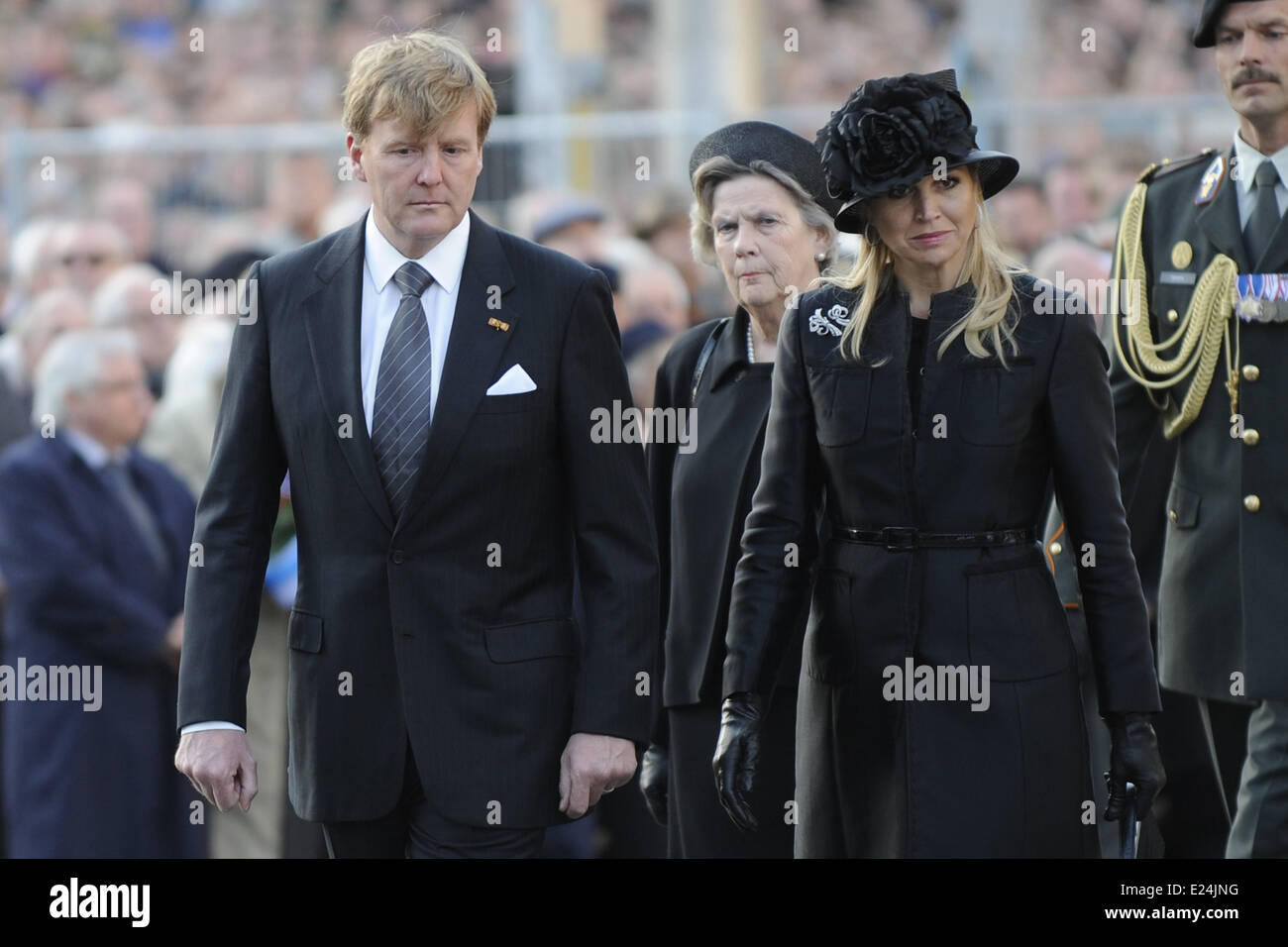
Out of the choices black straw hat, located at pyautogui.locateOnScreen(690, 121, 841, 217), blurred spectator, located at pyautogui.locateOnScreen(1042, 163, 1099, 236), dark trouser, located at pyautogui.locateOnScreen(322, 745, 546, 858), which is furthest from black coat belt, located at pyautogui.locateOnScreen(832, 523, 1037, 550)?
blurred spectator, located at pyautogui.locateOnScreen(1042, 163, 1099, 236)

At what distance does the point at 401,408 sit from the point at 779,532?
0.83 metres

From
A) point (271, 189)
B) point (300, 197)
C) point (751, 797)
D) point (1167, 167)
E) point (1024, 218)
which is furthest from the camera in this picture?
point (271, 189)

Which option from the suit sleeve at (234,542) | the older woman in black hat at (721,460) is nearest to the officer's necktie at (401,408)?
the suit sleeve at (234,542)

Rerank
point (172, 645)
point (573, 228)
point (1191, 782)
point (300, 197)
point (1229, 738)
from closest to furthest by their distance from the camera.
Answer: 1. point (1229, 738)
2. point (1191, 782)
3. point (172, 645)
4. point (573, 228)
5. point (300, 197)

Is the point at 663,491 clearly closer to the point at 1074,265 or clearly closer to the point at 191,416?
the point at 1074,265

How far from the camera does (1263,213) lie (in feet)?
17.7

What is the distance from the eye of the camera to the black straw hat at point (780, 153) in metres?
5.22

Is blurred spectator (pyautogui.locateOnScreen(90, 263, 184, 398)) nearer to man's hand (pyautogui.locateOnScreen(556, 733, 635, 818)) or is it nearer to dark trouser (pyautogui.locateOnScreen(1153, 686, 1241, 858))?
dark trouser (pyautogui.locateOnScreen(1153, 686, 1241, 858))

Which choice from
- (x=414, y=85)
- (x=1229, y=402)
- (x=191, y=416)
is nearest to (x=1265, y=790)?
(x=1229, y=402)

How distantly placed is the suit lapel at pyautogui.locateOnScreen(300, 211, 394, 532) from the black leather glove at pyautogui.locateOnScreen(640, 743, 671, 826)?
1305mm

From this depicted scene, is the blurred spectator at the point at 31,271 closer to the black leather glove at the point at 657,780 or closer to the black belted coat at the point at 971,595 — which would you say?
the black leather glove at the point at 657,780

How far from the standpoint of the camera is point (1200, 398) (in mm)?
5430

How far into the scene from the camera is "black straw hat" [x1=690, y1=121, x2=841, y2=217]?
5.22m
